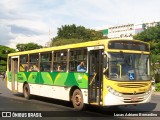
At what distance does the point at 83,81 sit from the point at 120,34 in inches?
5821

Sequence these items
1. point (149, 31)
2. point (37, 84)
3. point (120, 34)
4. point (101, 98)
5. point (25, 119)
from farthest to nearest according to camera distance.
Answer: point (120, 34), point (149, 31), point (37, 84), point (101, 98), point (25, 119)

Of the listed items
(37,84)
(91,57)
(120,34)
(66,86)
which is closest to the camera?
(91,57)

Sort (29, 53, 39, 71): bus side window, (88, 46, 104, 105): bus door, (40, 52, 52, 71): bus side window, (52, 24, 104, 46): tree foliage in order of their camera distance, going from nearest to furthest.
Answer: (88, 46, 104, 105): bus door
(40, 52, 52, 71): bus side window
(29, 53, 39, 71): bus side window
(52, 24, 104, 46): tree foliage

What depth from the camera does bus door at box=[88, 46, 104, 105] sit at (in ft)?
44.5

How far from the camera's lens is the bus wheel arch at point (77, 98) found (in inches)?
578

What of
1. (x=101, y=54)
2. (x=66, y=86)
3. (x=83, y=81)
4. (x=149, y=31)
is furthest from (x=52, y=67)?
(x=149, y=31)

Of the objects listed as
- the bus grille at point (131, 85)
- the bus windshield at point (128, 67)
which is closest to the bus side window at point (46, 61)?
the bus windshield at point (128, 67)

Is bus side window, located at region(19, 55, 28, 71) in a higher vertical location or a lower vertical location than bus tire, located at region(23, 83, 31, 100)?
higher

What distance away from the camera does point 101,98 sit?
524 inches

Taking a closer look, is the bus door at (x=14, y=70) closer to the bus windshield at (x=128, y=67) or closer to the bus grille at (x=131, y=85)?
the bus windshield at (x=128, y=67)

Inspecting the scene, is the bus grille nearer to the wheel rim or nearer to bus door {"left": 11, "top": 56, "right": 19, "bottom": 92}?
the wheel rim

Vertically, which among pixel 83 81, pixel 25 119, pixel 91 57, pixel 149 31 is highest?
pixel 149 31

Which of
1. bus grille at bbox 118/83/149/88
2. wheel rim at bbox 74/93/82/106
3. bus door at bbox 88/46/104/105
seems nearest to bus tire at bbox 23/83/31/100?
wheel rim at bbox 74/93/82/106

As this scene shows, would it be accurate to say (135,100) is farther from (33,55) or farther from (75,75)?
(33,55)
